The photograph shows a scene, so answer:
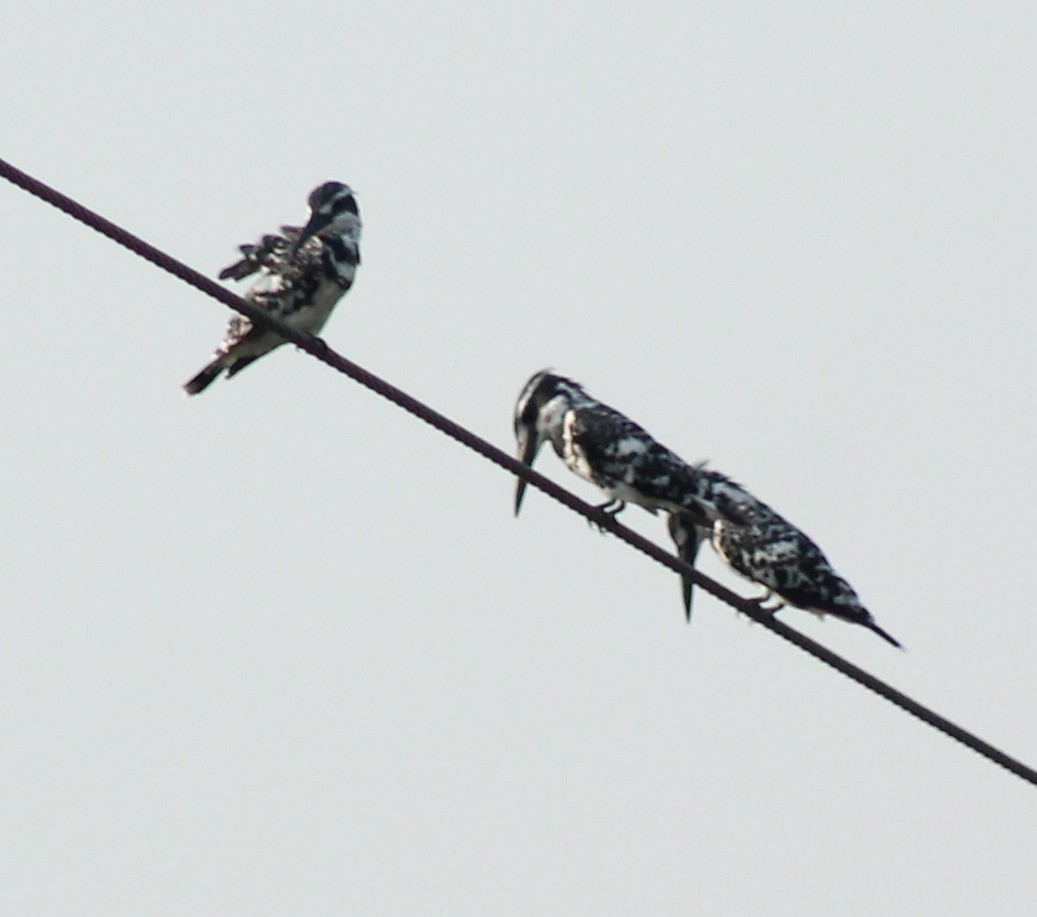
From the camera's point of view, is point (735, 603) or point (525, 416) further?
point (525, 416)

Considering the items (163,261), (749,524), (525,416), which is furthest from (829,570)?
(163,261)

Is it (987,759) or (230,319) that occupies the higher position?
(230,319)

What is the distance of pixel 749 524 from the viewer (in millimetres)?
13164

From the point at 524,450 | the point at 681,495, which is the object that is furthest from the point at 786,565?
the point at 524,450

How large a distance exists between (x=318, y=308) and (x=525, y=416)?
2.64 m

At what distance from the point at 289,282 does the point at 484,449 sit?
316 centimetres

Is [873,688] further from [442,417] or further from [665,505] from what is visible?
[665,505]

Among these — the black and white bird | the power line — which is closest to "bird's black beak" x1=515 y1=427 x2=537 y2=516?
the black and white bird

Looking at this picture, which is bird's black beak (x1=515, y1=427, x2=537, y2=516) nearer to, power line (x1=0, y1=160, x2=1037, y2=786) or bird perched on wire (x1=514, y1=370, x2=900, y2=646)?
bird perched on wire (x1=514, y1=370, x2=900, y2=646)

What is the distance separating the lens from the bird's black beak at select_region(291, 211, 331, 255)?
11578 millimetres

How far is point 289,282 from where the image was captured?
443 inches

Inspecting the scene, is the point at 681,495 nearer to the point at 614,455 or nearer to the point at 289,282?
the point at 614,455

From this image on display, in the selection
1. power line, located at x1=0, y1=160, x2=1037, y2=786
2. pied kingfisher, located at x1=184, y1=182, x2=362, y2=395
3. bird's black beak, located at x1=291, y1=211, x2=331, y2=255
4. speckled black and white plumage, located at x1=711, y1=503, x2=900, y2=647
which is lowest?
power line, located at x1=0, y1=160, x2=1037, y2=786

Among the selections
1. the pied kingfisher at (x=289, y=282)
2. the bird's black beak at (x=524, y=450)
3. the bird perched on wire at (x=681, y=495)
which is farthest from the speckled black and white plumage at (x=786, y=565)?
the pied kingfisher at (x=289, y=282)
